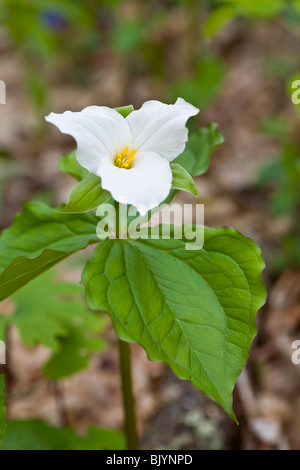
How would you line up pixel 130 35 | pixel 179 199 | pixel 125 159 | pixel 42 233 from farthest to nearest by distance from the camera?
1. pixel 130 35
2. pixel 179 199
3. pixel 42 233
4. pixel 125 159

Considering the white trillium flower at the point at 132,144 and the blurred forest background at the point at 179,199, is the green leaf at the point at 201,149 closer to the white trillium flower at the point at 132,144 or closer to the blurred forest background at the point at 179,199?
the white trillium flower at the point at 132,144

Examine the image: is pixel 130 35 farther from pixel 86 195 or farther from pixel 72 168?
pixel 86 195

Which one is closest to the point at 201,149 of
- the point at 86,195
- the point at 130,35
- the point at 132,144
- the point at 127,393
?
the point at 132,144

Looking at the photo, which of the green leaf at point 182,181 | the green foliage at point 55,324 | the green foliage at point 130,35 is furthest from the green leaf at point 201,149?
the green foliage at point 130,35

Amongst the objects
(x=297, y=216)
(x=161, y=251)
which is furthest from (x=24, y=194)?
(x=161, y=251)

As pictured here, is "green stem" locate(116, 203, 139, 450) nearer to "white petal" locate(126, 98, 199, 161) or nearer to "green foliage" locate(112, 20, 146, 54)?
"white petal" locate(126, 98, 199, 161)

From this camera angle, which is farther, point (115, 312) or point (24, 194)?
point (24, 194)
